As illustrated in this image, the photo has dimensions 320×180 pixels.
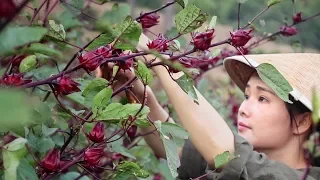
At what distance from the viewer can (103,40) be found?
0.75 m

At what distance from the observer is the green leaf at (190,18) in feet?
2.60

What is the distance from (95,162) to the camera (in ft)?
2.44

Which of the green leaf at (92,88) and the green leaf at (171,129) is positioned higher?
the green leaf at (92,88)

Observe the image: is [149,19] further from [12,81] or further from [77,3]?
[12,81]

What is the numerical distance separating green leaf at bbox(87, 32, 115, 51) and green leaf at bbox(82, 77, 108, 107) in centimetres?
6

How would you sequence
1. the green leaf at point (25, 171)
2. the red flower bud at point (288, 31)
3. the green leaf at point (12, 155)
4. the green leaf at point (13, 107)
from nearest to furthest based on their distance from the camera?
the green leaf at point (13, 107) < the green leaf at point (12, 155) < the green leaf at point (25, 171) < the red flower bud at point (288, 31)

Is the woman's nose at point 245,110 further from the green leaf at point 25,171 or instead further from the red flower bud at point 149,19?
the green leaf at point 25,171

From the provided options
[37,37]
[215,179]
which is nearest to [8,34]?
[37,37]

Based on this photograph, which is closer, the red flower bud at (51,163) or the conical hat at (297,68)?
the red flower bud at (51,163)

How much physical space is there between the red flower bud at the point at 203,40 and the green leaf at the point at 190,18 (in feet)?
0.05

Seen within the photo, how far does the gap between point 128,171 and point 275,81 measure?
0.25m

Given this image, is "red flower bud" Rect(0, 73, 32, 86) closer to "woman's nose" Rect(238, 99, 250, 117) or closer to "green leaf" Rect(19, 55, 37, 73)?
"green leaf" Rect(19, 55, 37, 73)

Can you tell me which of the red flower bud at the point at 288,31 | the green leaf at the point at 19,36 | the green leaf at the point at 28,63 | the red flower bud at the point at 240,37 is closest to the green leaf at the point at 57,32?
the green leaf at the point at 28,63

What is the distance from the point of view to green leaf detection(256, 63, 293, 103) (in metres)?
0.80
